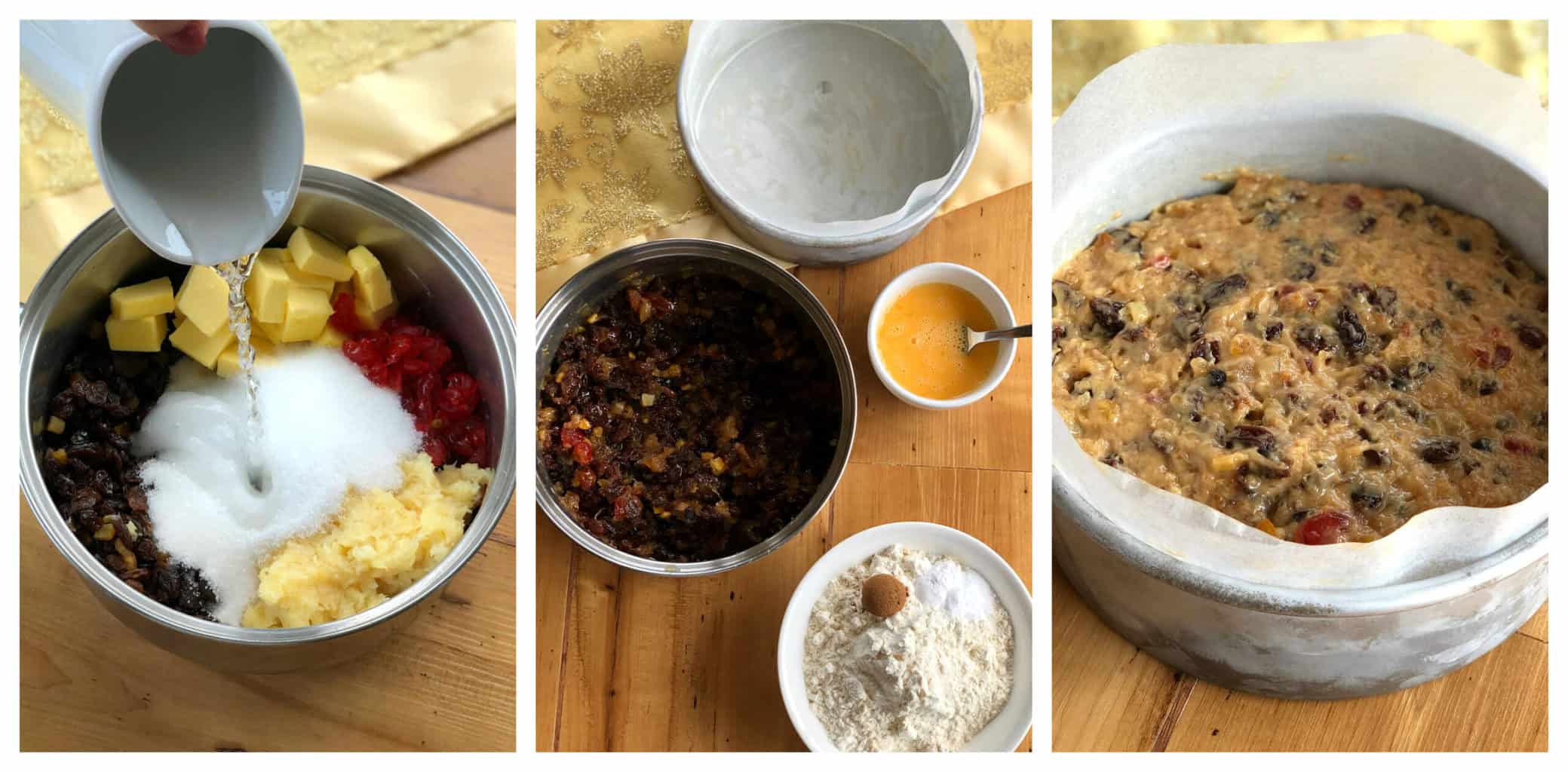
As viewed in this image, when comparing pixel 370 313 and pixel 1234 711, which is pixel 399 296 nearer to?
pixel 370 313

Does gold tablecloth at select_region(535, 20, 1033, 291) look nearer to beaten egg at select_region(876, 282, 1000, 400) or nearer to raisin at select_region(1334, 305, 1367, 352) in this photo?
beaten egg at select_region(876, 282, 1000, 400)

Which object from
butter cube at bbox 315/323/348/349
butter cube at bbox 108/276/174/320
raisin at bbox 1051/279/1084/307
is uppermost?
raisin at bbox 1051/279/1084/307

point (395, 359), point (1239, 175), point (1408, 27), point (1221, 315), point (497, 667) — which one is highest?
point (1408, 27)

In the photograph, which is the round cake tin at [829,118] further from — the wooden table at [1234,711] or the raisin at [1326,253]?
the wooden table at [1234,711]

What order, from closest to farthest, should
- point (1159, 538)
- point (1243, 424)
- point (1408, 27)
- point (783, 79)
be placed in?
point (1159, 538) < point (1243, 424) < point (1408, 27) < point (783, 79)

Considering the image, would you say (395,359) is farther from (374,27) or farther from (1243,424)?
(1243,424)

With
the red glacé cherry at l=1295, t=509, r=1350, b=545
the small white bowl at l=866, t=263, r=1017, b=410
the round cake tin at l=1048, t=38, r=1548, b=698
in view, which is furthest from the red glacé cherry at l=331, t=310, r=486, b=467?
the red glacé cherry at l=1295, t=509, r=1350, b=545
